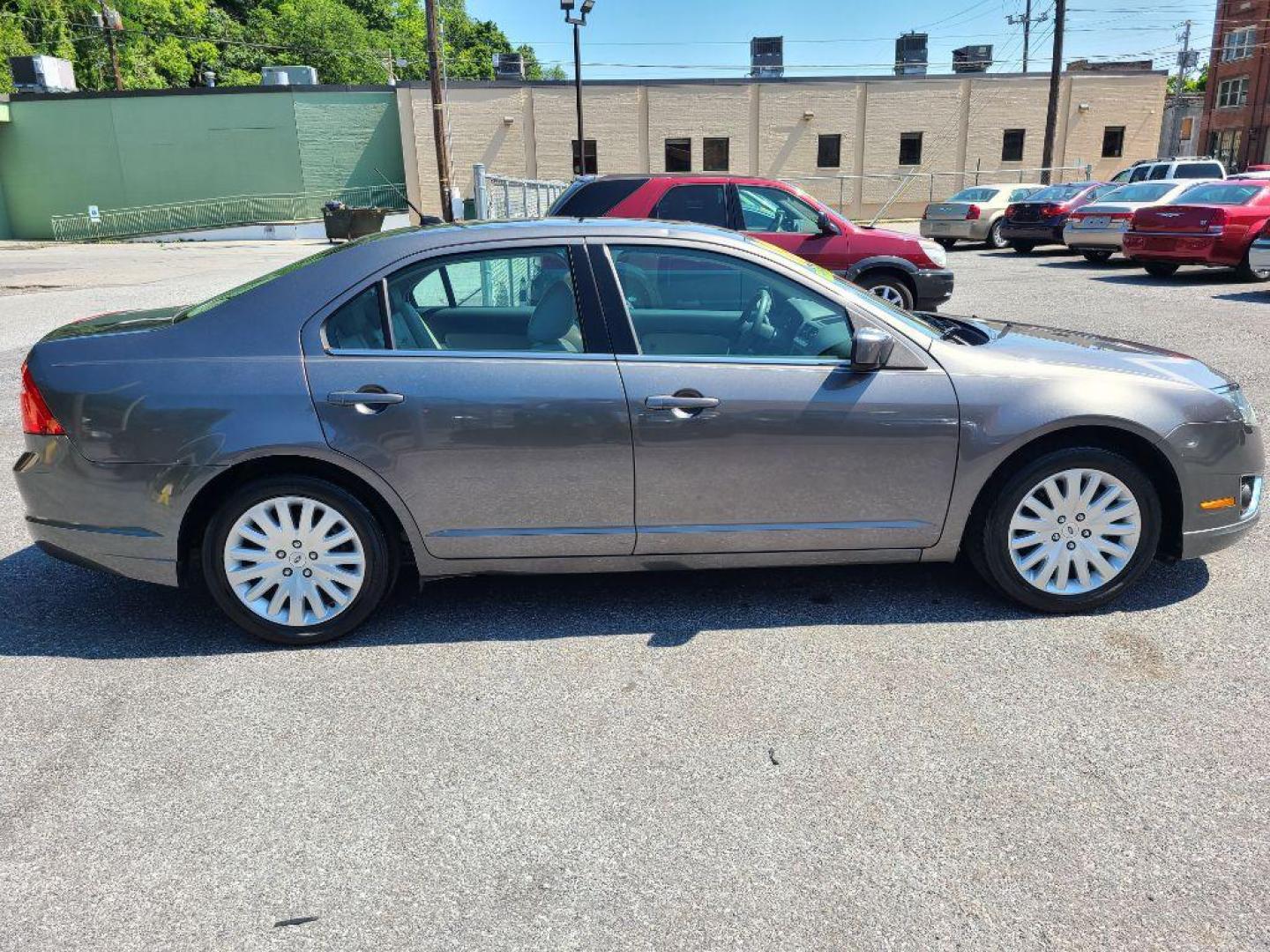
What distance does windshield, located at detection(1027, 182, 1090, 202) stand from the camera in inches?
859

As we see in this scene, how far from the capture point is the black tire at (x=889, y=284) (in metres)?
11.4

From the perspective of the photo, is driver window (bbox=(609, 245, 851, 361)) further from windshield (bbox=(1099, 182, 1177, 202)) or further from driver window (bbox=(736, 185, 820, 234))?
windshield (bbox=(1099, 182, 1177, 202))

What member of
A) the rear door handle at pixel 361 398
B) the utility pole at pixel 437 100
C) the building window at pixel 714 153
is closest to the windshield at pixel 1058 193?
the utility pole at pixel 437 100

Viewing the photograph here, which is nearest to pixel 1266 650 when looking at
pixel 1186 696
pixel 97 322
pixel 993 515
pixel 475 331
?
pixel 1186 696

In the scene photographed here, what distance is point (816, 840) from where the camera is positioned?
2668mm

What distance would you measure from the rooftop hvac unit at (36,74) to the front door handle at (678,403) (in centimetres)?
4747

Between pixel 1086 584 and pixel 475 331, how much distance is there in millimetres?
2753

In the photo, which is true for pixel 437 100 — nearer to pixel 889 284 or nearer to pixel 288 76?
pixel 889 284

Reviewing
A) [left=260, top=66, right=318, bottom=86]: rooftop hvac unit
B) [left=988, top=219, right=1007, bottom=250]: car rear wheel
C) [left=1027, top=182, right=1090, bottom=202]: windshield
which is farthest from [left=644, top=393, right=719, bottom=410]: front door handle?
[left=260, top=66, right=318, bottom=86]: rooftop hvac unit

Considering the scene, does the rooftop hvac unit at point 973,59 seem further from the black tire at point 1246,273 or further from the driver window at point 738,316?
the driver window at point 738,316

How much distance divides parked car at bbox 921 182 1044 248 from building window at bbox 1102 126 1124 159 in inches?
899

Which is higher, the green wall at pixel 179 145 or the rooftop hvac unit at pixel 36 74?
the rooftop hvac unit at pixel 36 74

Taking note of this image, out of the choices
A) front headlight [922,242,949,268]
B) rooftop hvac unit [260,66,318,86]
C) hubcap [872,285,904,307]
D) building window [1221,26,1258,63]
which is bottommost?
hubcap [872,285,904,307]

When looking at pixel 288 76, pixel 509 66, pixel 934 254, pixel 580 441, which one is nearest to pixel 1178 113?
pixel 509 66
